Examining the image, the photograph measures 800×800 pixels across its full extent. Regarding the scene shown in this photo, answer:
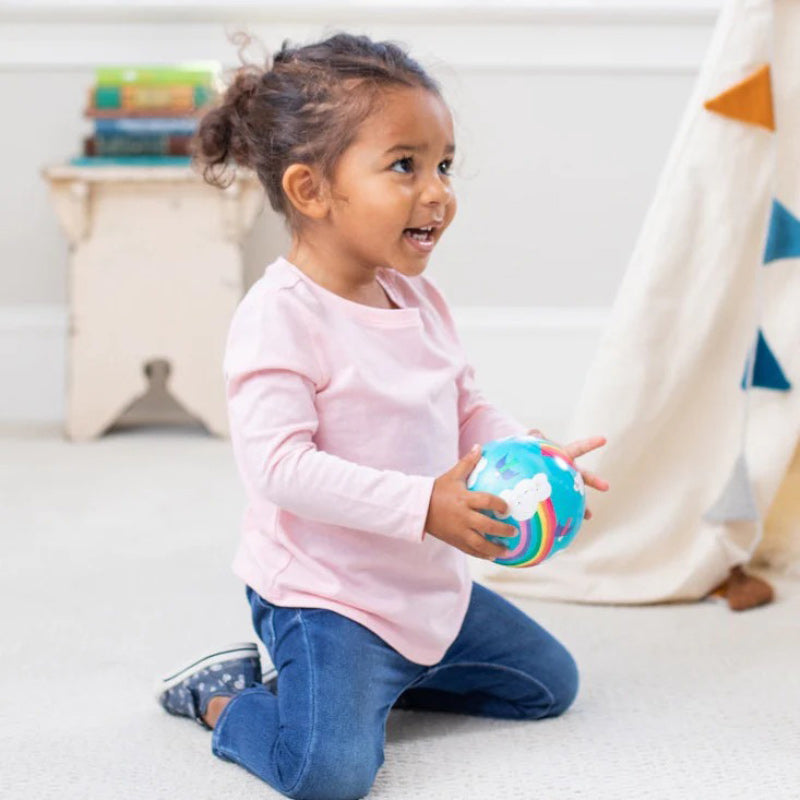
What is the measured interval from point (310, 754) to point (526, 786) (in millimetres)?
175

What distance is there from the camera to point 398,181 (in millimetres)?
1146

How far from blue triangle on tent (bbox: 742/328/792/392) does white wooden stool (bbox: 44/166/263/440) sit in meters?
1.19

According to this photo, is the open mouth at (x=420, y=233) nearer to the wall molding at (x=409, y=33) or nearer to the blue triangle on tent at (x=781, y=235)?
the blue triangle on tent at (x=781, y=235)

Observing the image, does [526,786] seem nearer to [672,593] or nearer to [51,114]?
[672,593]

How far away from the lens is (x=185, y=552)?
1.85 meters

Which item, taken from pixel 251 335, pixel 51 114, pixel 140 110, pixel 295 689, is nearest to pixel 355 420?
pixel 251 335

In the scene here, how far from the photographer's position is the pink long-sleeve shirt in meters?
1.10

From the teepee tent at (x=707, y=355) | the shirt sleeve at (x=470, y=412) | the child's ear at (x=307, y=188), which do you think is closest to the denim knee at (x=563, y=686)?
the shirt sleeve at (x=470, y=412)

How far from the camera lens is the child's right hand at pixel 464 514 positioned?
1050 millimetres

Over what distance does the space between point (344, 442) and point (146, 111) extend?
1.57 metres

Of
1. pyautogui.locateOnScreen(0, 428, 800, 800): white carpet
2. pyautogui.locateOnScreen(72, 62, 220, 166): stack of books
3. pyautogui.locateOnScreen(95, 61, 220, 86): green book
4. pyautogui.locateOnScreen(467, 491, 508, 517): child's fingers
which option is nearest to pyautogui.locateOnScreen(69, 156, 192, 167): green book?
pyautogui.locateOnScreen(72, 62, 220, 166): stack of books

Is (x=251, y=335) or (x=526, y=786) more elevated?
(x=251, y=335)

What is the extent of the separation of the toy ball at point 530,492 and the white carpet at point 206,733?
7.7 inches

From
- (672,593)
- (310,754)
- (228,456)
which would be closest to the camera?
(310,754)
